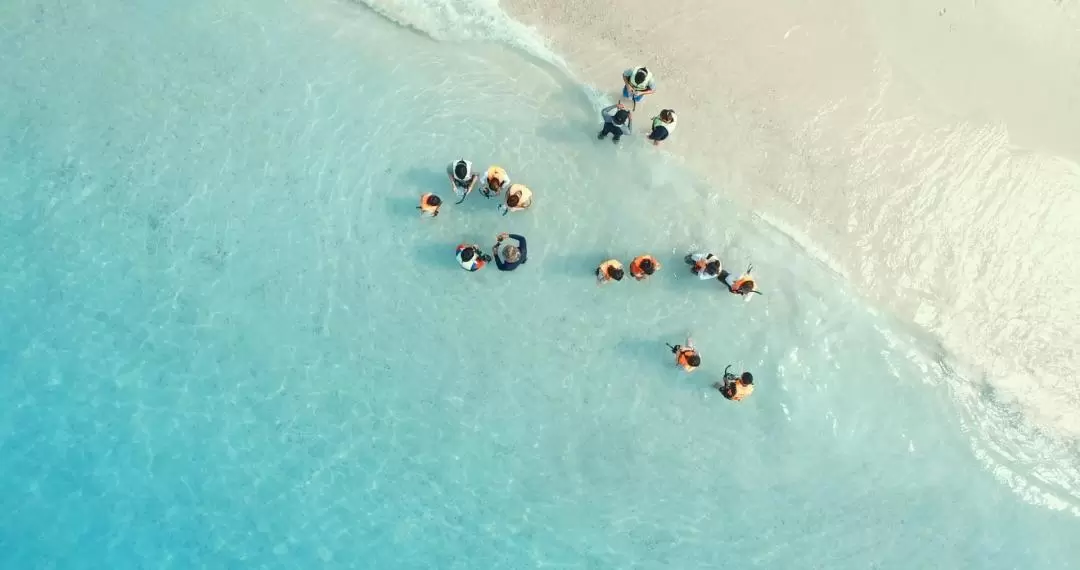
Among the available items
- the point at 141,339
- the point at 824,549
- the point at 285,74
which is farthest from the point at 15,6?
the point at 824,549

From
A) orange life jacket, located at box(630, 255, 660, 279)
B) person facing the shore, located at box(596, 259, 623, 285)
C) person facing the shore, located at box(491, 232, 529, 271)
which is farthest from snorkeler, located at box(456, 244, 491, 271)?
orange life jacket, located at box(630, 255, 660, 279)

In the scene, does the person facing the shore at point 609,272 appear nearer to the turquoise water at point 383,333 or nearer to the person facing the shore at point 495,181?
the turquoise water at point 383,333

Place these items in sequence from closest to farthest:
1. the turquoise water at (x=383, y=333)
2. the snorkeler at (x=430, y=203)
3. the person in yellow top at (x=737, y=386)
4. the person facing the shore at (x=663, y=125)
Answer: the person in yellow top at (x=737, y=386)
the person facing the shore at (x=663, y=125)
the snorkeler at (x=430, y=203)
the turquoise water at (x=383, y=333)

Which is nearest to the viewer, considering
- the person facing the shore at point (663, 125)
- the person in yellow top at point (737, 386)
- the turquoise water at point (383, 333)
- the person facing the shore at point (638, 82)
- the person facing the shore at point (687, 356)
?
the person facing the shore at point (638, 82)

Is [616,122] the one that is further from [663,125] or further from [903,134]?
[903,134]

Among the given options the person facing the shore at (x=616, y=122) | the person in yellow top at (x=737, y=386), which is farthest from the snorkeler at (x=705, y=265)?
the person facing the shore at (x=616, y=122)

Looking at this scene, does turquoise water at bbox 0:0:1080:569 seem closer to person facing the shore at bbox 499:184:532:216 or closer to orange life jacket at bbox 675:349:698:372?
person facing the shore at bbox 499:184:532:216
